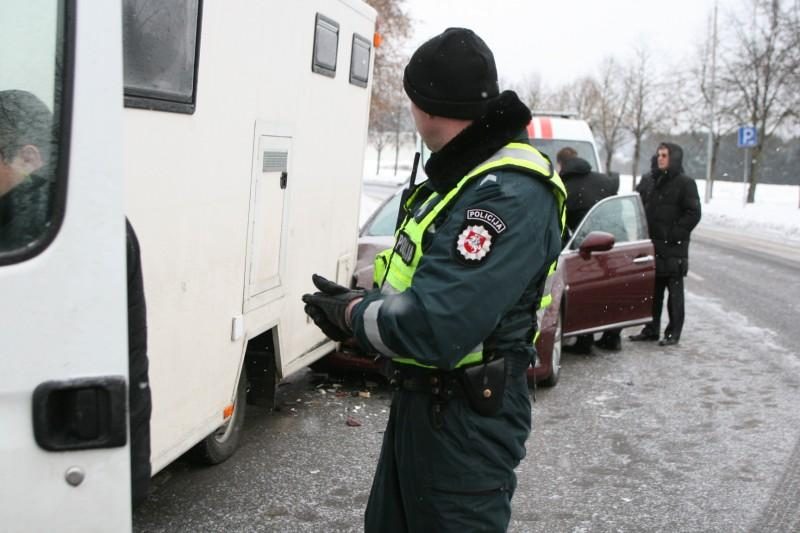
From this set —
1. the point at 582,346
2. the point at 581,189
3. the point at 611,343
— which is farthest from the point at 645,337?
the point at 581,189

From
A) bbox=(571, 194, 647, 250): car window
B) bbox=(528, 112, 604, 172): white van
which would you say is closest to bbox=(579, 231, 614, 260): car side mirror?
bbox=(571, 194, 647, 250): car window

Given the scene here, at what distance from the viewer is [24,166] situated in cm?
199

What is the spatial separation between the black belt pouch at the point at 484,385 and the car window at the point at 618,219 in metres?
6.03

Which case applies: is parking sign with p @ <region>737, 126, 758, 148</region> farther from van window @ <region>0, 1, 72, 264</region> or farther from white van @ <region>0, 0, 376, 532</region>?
van window @ <region>0, 1, 72, 264</region>

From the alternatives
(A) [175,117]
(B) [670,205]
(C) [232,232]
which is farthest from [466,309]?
(B) [670,205]

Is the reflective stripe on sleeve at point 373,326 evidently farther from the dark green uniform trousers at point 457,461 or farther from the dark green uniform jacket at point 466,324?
the dark green uniform trousers at point 457,461

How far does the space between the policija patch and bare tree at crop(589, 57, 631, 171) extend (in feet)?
167

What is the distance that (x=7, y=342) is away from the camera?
187 cm

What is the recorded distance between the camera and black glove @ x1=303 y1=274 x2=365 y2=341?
258 centimetres

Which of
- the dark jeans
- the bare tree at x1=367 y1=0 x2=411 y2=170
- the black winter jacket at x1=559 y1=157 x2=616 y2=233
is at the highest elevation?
the bare tree at x1=367 y1=0 x2=411 y2=170

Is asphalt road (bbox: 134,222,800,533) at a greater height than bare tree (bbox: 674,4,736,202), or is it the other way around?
bare tree (bbox: 674,4,736,202)

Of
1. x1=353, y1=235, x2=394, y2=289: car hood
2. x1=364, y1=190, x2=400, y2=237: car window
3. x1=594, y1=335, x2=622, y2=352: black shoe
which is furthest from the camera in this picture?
x1=594, y1=335, x2=622, y2=352: black shoe

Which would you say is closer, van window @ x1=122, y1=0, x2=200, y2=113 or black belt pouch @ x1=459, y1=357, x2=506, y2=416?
black belt pouch @ x1=459, y1=357, x2=506, y2=416

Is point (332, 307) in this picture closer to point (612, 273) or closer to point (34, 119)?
point (34, 119)
